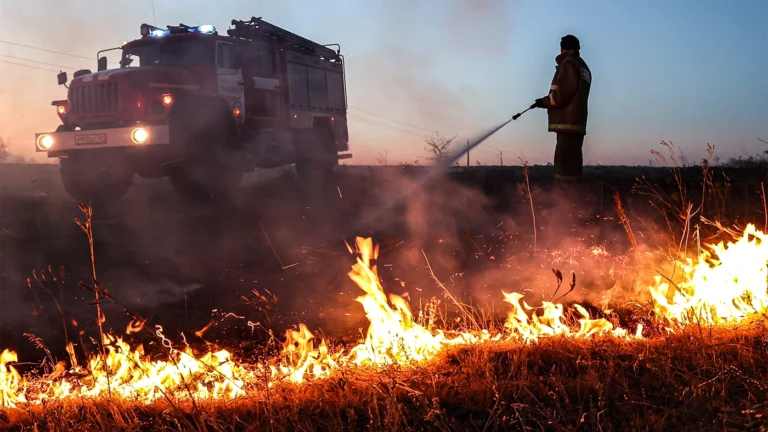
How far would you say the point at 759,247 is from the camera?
12.9ft

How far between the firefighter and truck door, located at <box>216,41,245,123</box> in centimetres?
574

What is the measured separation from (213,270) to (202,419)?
4.21m

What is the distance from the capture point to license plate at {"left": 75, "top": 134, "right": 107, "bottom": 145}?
33.7 ft

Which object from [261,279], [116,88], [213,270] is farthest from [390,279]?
[116,88]

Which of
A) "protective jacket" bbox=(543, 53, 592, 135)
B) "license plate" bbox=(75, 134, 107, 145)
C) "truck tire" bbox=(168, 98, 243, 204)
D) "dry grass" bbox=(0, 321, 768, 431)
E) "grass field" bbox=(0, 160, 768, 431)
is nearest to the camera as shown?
"dry grass" bbox=(0, 321, 768, 431)

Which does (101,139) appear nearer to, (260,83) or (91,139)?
(91,139)

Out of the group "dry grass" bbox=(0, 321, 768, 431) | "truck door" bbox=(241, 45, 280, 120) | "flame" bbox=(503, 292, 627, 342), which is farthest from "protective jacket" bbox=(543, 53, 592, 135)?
"truck door" bbox=(241, 45, 280, 120)

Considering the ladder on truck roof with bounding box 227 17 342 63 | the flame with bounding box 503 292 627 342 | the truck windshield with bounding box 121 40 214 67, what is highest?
the ladder on truck roof with bounding box 227 17 342 63

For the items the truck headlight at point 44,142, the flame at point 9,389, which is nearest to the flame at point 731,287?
the flame at point 9,389

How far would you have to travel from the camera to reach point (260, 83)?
12.4 m

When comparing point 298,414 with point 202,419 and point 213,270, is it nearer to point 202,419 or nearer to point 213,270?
point 202,419

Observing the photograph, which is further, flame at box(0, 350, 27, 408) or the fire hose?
the fire hose

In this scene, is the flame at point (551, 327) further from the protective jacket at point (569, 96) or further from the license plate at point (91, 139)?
the license plate at point (91, 139)

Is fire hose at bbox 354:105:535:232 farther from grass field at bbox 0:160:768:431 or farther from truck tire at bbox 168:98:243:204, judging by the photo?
truck tire at bbox 168:98:243:204
